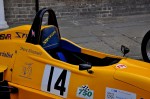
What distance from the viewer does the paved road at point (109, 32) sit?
26.4 feet

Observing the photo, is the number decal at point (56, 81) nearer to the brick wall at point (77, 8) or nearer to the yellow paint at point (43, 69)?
the yellow paint at point (43, 69)

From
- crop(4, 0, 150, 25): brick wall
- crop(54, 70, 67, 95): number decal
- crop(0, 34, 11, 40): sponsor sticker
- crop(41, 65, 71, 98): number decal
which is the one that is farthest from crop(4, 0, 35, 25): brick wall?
crop(54, 70, 67, 95): number decal

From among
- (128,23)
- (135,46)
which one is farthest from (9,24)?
(135,46)

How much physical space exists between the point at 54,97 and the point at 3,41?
1179 mm

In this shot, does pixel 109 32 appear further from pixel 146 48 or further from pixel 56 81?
pixel 56 81

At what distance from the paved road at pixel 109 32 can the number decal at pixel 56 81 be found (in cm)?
322

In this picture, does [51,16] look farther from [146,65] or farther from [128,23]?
[128,23]

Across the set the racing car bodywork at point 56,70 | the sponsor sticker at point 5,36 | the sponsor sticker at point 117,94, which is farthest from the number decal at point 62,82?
the sponsor sticker at point 5,36

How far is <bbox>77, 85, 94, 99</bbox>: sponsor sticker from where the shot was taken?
3.99 m

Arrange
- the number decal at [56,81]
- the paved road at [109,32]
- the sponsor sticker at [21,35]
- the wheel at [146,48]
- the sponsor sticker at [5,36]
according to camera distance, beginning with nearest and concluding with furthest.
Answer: the number decal at [56,81], the sponsor sticker at [21,35], the sponsor sticker at [5,36], the wheel at [146,48], the paved road at [109,32]

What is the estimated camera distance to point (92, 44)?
27.2ft

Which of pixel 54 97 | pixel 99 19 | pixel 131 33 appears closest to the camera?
pixel 54 97

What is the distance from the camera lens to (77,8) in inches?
450

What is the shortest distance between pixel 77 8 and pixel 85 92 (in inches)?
300
